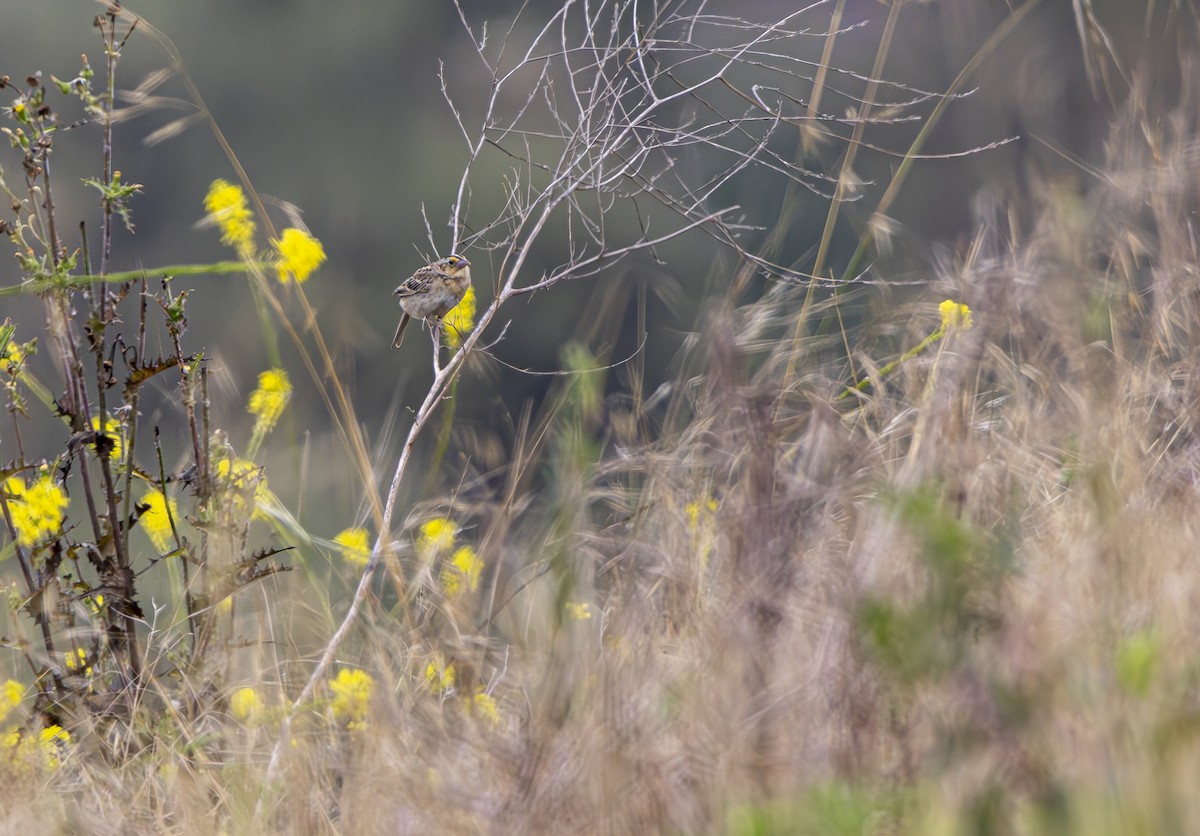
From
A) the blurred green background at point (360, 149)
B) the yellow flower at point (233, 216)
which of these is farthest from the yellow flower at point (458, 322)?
the blurred green background at point (360, 149)

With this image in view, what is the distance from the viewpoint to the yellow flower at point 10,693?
243 cm

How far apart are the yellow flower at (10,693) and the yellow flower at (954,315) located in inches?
68.0

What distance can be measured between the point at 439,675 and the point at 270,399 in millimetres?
1231

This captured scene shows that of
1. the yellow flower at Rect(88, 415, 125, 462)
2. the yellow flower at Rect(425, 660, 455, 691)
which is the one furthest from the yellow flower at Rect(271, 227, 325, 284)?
the yellow flower at Rect(425, 660, 455, 691)

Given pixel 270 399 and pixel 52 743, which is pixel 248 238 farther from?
pixel 52 743

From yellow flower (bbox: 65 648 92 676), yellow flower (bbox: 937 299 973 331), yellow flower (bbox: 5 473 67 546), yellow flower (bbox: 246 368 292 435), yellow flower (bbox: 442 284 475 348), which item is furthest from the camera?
yellow flower (bbox: 442 284 475 348)

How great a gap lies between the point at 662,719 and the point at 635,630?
9.2 inches

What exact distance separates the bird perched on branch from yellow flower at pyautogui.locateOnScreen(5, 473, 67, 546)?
66.7 inches

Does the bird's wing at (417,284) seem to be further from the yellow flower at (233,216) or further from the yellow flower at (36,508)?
the yellow flower at (36,508)

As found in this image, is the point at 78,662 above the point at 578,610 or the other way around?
the other way around

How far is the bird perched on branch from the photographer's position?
4.42 metres

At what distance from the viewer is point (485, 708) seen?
6.00 ft

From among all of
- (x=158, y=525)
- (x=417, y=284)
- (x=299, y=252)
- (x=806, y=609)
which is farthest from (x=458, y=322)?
(x=806, y=609)

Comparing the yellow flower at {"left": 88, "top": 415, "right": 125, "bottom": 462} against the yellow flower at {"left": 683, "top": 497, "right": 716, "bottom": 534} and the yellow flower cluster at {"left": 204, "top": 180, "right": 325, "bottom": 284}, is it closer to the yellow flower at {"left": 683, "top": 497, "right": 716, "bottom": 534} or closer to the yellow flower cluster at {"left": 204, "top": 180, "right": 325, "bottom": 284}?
the yellow flower cluster at {"left": 204, "top": 180, "right": 325, "bottom": 284}
